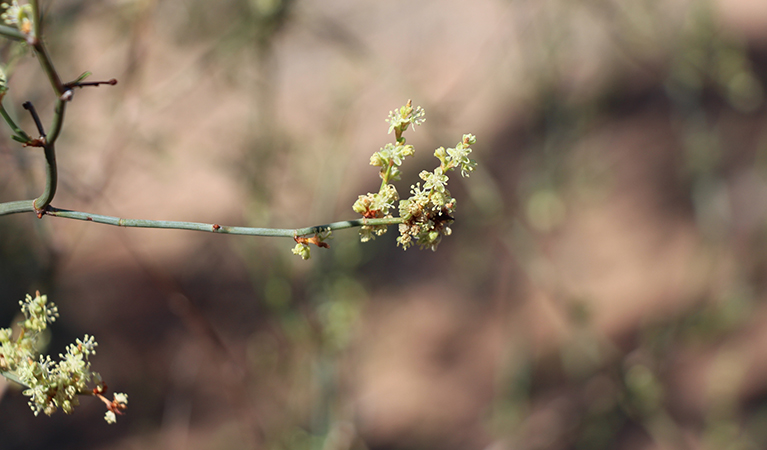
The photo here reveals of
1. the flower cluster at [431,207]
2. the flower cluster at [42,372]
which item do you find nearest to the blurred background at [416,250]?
the flower cluster at [42,372]

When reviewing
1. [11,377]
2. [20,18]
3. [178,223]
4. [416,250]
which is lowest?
[11,377]

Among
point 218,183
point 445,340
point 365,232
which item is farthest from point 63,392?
point 218,183

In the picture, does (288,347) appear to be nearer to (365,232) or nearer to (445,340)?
(445,340)

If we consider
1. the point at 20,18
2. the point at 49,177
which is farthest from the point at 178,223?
the point at 20,18

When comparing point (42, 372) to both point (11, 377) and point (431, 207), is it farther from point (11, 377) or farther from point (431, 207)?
point (431, 207)

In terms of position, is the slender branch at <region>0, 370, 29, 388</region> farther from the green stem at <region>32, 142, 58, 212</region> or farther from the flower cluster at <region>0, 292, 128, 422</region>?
the green stem at <region>32, 142, 58, 212</region>
